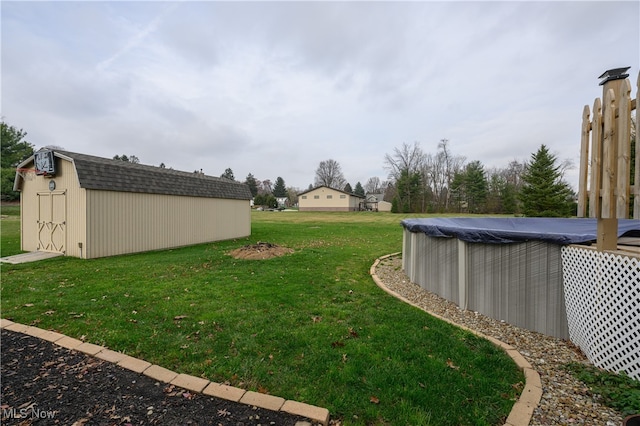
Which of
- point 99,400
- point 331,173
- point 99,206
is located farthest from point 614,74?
point 331,173

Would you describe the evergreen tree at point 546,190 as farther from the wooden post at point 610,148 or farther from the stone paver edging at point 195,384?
the stone paver edging at point 195,384

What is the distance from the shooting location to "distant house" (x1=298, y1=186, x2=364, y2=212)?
44.1 metres

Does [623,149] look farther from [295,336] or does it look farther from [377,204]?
[377,204]

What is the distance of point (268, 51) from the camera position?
11.2 meters

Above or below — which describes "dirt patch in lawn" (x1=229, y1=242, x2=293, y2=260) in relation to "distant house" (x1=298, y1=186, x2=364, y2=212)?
below

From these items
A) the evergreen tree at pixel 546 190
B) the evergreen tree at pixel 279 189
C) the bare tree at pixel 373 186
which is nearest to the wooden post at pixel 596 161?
the evergreen tree at pixel 546 190

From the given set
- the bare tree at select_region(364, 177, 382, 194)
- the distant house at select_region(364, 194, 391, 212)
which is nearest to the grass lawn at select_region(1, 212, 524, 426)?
the distant house at select_region(364, 194, 391, 212)

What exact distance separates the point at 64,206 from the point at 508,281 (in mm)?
11594

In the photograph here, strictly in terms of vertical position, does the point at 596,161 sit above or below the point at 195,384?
above

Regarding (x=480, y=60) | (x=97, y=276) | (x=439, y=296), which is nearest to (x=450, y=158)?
(x=480, y=60)

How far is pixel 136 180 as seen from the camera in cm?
903

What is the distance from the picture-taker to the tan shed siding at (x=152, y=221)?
26.2 feet

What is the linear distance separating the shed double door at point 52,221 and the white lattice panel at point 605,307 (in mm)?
12036

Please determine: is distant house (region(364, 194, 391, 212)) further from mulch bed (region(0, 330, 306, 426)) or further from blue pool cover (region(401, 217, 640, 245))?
mulch bed (region(0, 330, 306, 426))
